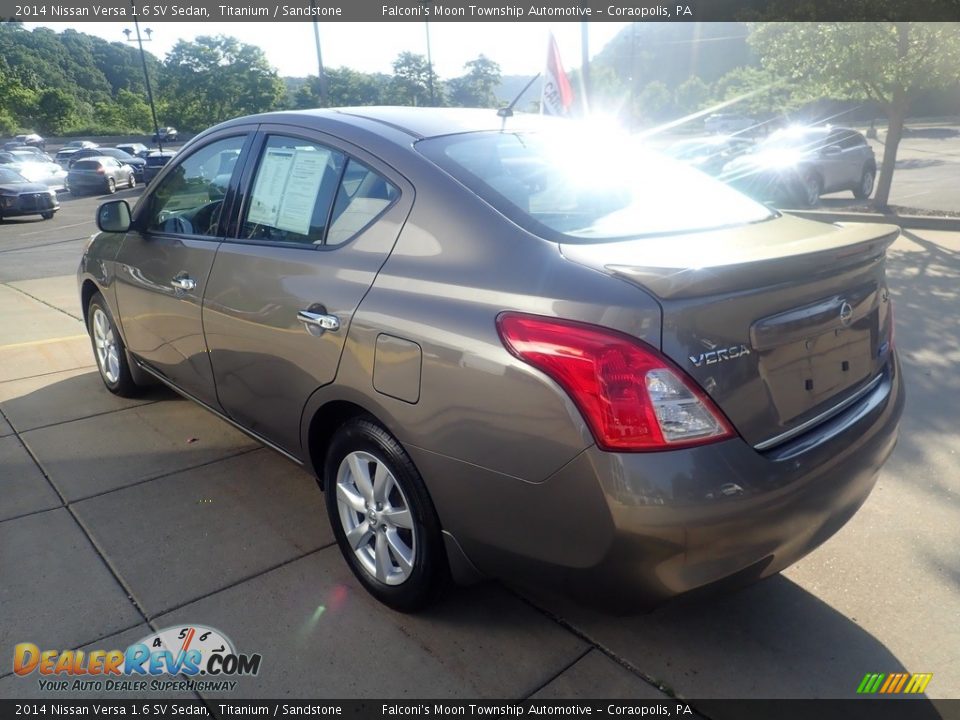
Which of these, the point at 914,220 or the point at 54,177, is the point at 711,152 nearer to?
the point at 914,220

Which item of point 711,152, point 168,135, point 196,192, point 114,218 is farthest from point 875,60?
point 168,135

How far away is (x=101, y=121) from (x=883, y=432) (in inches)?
3303

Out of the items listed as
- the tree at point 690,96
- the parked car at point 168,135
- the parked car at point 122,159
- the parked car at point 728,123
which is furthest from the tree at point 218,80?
the tree at point 690,96

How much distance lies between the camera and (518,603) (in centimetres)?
280

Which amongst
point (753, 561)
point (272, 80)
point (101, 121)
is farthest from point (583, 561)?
point (101, 121)

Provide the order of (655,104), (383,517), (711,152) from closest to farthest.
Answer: (383,517)
(711,152)
(655,104)

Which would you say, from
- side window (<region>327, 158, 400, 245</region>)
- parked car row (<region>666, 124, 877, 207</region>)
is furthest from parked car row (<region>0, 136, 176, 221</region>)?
side window (<region>327, 158, 400, 245</region>)

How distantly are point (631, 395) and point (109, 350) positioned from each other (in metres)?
4.10

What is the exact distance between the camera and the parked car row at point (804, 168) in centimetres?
1477

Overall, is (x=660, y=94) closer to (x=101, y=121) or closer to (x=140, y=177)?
(x=101, y=121)

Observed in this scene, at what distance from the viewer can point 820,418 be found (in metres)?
2.34

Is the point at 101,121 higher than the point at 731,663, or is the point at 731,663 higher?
the point at 101,121

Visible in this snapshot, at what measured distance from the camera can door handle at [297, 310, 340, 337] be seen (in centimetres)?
268
